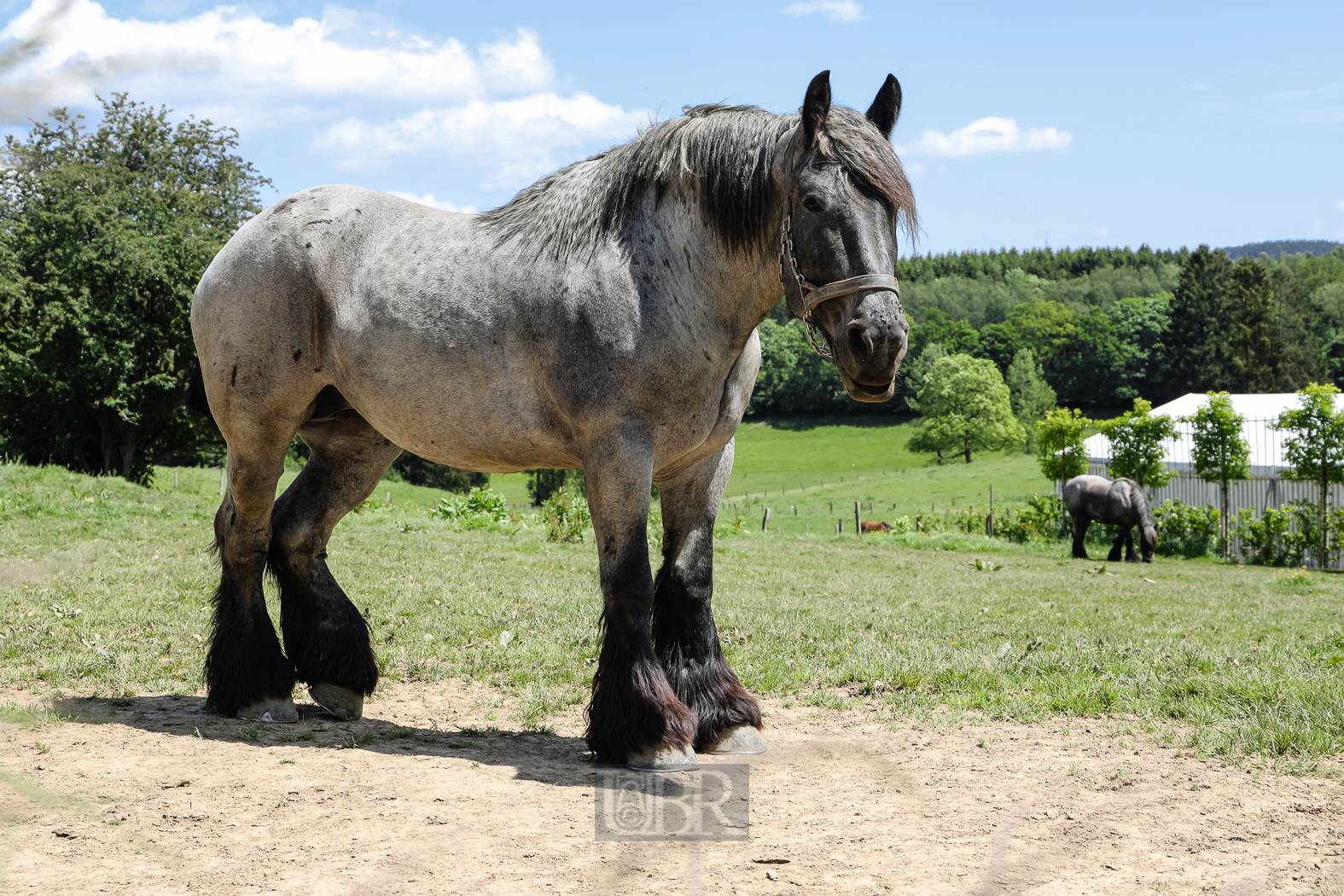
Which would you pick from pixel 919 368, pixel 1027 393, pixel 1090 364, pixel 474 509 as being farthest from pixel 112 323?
pixel 1090 364

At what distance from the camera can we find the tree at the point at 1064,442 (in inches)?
1253

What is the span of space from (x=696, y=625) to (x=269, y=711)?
2.13m

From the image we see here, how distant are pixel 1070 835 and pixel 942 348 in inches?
3806

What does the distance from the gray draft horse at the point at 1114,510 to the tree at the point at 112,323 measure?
23.6 metres

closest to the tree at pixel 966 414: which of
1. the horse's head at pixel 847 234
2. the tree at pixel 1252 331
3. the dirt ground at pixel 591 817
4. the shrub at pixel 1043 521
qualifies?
the tree at pixel 1252 331

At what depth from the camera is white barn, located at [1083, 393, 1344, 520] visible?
29.0 metres

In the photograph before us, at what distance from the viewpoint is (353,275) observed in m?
4.78

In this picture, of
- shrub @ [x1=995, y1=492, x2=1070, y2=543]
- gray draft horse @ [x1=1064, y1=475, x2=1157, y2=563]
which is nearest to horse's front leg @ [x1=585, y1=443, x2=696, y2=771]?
gray draft horse @ [x1=1064, y1=475, x2=1157, y2=563]

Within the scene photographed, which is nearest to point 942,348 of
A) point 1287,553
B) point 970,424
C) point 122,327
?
point 970,424

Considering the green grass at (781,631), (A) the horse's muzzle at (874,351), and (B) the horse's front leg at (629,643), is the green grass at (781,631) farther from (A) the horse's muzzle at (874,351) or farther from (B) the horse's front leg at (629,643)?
(A) the horse's muzzle at (874,351)

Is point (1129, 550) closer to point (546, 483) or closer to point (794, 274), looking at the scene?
point (794, 274)

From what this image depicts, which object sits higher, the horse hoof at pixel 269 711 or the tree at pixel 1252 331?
the tree at pixel 1252 331

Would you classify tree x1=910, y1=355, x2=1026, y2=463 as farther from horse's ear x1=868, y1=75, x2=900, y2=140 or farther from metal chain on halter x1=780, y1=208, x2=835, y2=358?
metal chain on halter x1=780, y1=208, x2=835, y2=358

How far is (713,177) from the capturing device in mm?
4266
